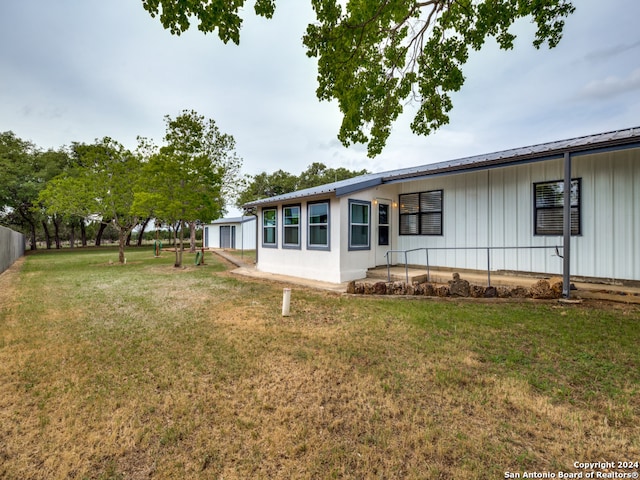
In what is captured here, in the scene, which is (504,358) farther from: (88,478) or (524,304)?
(88,478)

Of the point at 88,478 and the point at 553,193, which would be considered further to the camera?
the point at 553,193

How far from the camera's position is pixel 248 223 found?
2403 cm

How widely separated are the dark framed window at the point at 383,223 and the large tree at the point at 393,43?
2.12m

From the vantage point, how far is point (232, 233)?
2625 cm

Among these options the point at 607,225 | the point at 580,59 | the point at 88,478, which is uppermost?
the point at 580,59

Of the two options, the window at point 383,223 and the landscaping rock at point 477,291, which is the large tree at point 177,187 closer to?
the window at point 383,223

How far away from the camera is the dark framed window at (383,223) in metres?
9.41

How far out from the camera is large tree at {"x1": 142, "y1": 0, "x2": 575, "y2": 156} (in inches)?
215

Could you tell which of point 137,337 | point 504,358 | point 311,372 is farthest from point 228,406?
point 504,358

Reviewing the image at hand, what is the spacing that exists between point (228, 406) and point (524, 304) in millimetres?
5855

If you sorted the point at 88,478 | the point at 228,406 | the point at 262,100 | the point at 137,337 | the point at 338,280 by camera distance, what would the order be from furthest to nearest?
the point at 262,100
the point at 338,280
the point at 137,337
the point at 228,406
the point at 88,478

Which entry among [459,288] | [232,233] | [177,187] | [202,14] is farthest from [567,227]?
[232,233]

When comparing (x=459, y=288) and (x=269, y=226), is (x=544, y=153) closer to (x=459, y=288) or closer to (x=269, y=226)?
(x=459, y=288)

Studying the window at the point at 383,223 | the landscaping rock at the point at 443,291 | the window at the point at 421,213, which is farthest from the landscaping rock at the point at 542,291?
the window at the point at 383,223
